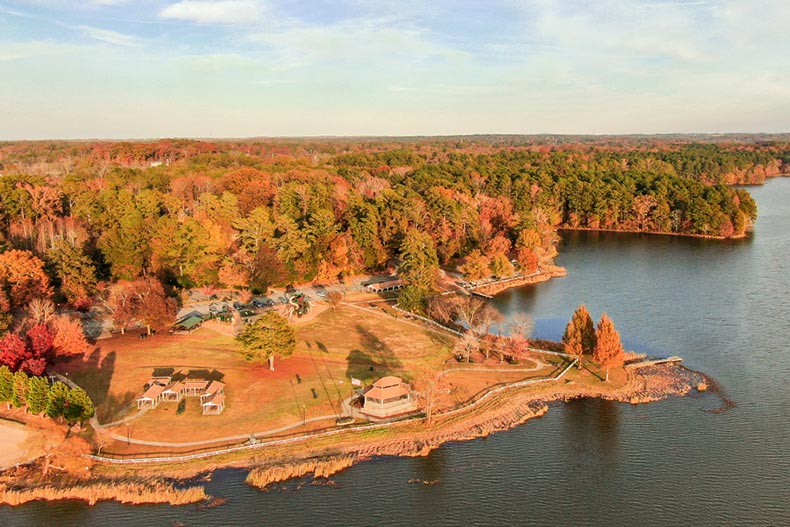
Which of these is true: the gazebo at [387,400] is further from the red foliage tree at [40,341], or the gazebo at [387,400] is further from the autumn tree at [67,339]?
the red foliage tree at [40,341]

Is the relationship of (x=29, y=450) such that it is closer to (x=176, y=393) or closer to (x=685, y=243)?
(x=176, y=393)

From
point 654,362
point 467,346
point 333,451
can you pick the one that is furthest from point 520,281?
point 333,451

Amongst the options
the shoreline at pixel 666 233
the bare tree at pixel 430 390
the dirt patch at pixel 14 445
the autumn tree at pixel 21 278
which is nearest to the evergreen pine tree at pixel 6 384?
the dirt patch at pixel 14 445

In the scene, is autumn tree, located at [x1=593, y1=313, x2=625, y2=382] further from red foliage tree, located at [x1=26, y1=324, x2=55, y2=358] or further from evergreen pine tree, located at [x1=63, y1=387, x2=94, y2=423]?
red foliage tree, located at [x1=26, y1=324, x2=55, y2=358]

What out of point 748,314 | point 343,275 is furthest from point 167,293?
point 748,314

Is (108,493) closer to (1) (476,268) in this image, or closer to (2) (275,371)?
(2) (275,371)

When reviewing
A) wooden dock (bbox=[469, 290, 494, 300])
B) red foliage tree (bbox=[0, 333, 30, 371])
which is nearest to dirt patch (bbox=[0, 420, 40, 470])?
red foliage tree (bbox=[0, 333, 30, 371])
